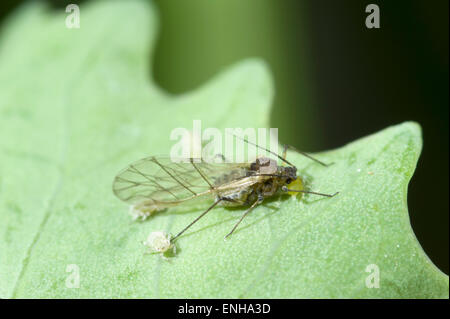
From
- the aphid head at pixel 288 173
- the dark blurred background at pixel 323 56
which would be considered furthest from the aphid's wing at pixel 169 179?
the dark blurred background at pixel 323 56

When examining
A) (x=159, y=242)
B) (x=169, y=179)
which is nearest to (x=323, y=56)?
(x=169, y=179)

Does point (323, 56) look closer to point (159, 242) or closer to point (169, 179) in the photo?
point (169, 179)

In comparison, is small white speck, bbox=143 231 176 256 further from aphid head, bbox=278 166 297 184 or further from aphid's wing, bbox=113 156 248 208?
aphid head, bbox=278 166 297 184

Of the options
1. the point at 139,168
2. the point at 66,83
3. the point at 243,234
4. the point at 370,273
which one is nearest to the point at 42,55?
the point at 66,83

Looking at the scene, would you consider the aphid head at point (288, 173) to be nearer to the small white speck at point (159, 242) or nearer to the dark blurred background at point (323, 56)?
the small white speck at point (159, 242)

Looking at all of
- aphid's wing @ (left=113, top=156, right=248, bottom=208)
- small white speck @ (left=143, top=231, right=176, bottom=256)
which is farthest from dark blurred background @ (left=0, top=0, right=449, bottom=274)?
small white speck @ (left=143, top=231, right=176, bottom=256)

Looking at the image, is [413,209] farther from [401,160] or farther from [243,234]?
[243,234]
